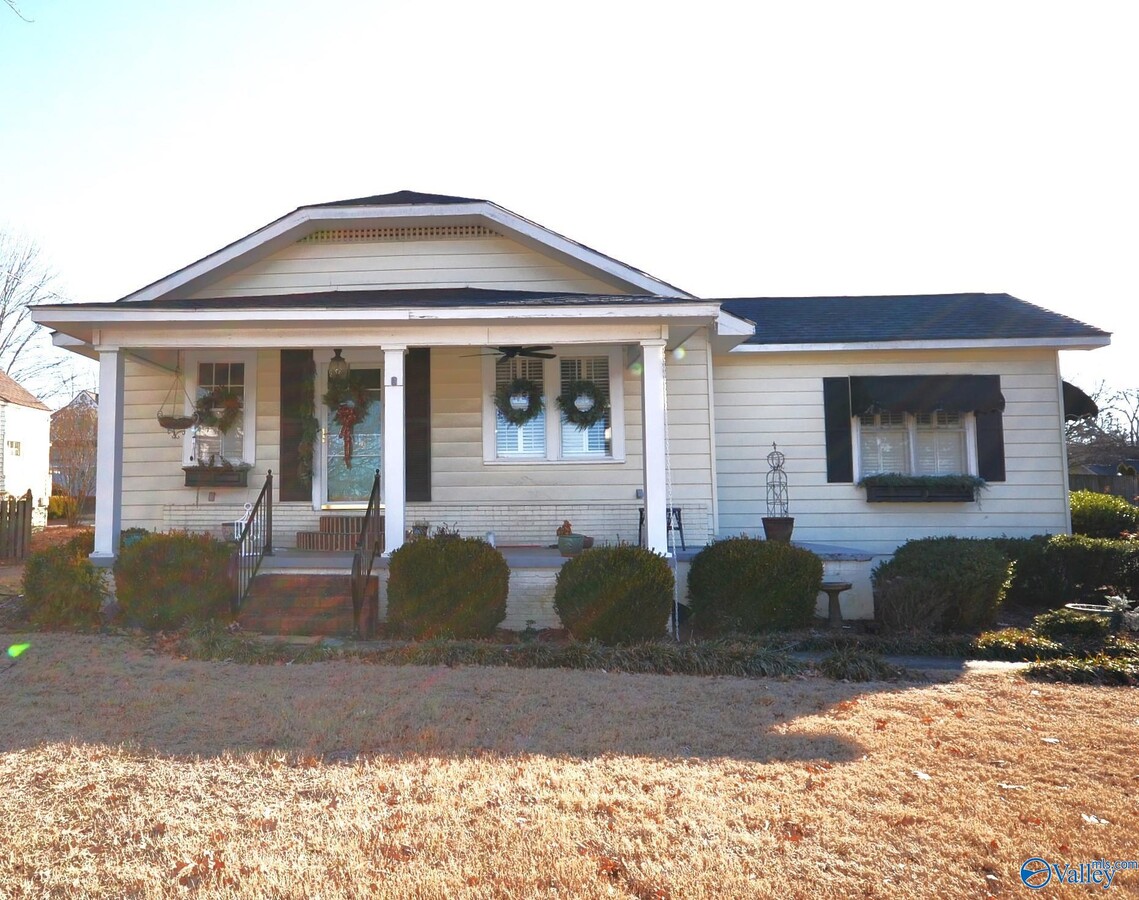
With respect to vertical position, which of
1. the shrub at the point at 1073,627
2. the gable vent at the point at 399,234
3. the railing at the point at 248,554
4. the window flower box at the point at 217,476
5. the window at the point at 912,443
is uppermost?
the gable vent at the point at 399,234

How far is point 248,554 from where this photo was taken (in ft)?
28.0

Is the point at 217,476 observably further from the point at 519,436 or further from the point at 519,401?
the point at 519,401

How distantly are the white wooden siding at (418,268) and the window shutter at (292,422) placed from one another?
988 millimetres

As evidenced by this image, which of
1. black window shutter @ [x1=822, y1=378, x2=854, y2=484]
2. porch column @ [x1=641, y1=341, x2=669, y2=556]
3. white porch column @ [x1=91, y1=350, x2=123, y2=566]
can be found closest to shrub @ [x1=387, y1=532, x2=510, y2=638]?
porch column @ [x1=641, y1=341, x2=669, y2=556]

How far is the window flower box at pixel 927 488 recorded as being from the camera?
10.9m

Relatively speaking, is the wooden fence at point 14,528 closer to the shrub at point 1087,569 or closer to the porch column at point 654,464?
the porch column at point 654,464

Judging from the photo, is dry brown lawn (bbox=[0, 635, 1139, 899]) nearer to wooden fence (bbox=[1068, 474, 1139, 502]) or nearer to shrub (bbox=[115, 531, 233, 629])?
shrub (bbox=[115, 531, 233, 629])

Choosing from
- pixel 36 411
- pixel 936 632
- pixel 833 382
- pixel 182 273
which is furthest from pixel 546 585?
pixel 36 411

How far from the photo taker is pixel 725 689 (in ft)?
20.2

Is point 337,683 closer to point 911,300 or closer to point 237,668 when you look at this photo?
point 237,668

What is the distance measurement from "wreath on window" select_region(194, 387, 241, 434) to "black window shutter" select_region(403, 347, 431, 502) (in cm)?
237

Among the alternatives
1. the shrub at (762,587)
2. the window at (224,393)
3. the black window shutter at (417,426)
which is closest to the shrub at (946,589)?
the shrub at (762,587)

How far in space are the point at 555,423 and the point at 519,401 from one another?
618mm

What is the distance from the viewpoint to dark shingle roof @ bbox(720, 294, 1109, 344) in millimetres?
10969
